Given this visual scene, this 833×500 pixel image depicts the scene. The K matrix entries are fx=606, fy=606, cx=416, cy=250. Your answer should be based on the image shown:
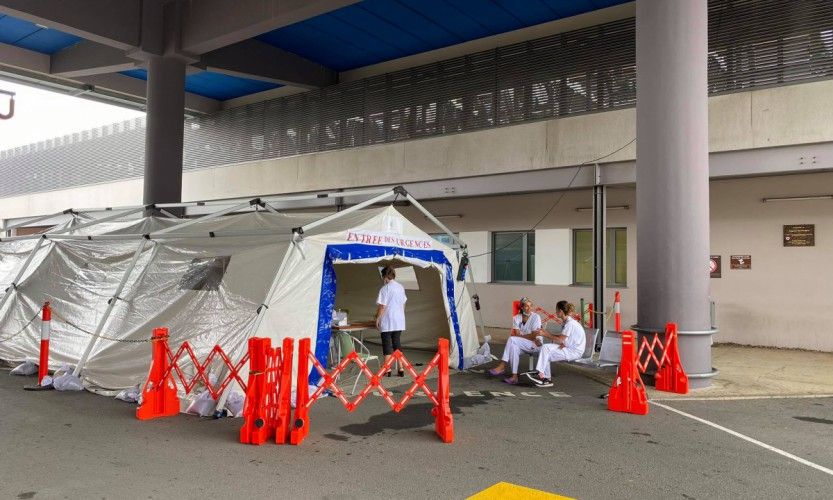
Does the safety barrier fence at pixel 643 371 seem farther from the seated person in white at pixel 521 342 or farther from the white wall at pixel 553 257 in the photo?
the white wall at pixel 553 257

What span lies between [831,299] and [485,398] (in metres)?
8.65

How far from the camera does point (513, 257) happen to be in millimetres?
17016

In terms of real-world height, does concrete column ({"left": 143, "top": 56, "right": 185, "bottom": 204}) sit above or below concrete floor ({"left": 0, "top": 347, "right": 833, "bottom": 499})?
above

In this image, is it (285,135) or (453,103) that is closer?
(453,103)

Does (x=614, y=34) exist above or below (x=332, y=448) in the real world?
above

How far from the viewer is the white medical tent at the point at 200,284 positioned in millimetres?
8148

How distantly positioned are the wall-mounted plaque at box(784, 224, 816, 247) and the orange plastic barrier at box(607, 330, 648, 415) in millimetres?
7560

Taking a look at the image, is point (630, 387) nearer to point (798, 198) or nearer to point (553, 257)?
point (798, 198)

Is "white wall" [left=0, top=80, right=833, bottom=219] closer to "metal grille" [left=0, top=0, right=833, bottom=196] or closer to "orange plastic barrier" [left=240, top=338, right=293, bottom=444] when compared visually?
"metal grille" [left=0, top=0, right=833, bottom=196]

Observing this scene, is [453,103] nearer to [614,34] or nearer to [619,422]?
[614,34]

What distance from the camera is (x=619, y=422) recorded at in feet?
22.7

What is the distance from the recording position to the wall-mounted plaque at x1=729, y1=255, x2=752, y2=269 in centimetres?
1327

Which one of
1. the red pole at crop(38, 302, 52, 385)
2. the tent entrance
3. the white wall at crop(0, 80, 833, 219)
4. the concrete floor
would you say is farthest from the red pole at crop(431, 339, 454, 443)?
the white wall at crop(0, 80, 833, 219)

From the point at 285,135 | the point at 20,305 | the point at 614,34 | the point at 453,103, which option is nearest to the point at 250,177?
the point at 285,135
